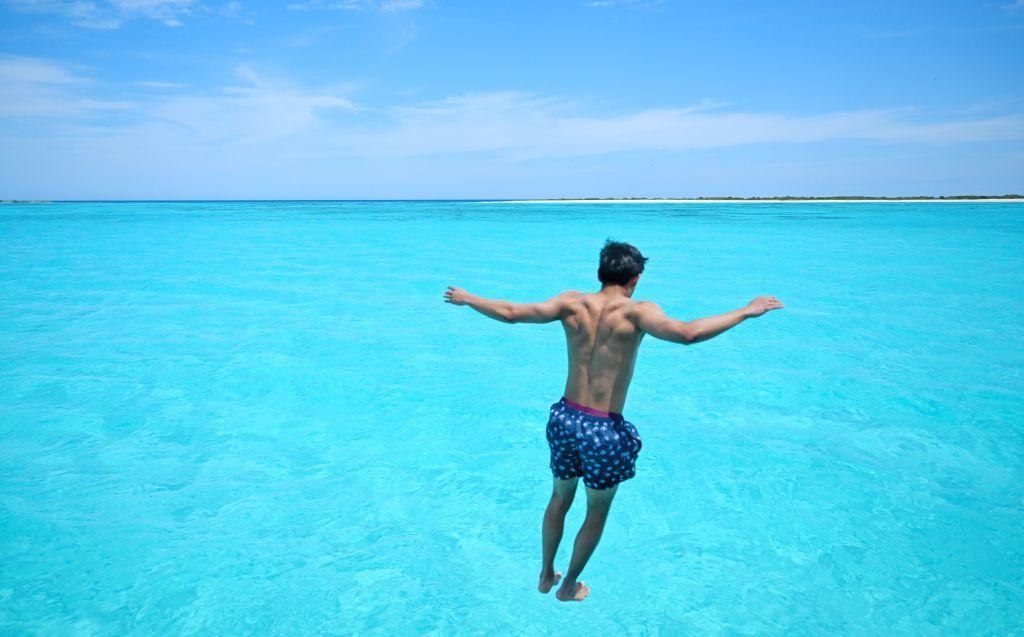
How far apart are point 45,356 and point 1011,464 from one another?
1330 cm

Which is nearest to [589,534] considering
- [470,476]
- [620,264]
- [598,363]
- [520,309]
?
[598,363]

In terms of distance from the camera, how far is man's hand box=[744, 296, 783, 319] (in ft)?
9.23

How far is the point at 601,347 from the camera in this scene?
317 cm

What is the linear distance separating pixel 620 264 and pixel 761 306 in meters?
0.72

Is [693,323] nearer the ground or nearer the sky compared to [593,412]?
nearer the sky

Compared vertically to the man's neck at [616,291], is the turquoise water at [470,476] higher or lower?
lower

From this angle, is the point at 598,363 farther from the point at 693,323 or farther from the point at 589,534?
the point at 589,534

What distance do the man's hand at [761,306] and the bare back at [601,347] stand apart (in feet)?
1.79

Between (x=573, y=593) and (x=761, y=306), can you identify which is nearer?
(x=761, y=306)

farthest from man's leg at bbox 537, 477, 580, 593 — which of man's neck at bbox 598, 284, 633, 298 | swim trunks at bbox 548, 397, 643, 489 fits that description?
man's neck at bbox 598, 284, 633, 298

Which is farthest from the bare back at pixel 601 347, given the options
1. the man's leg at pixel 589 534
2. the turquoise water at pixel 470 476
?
the turquoise water at pixel 470 476

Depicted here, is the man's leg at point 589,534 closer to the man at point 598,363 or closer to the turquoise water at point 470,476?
the man at point 598,363

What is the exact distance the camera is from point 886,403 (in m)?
7.86

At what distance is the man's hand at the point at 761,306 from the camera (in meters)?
2.81
